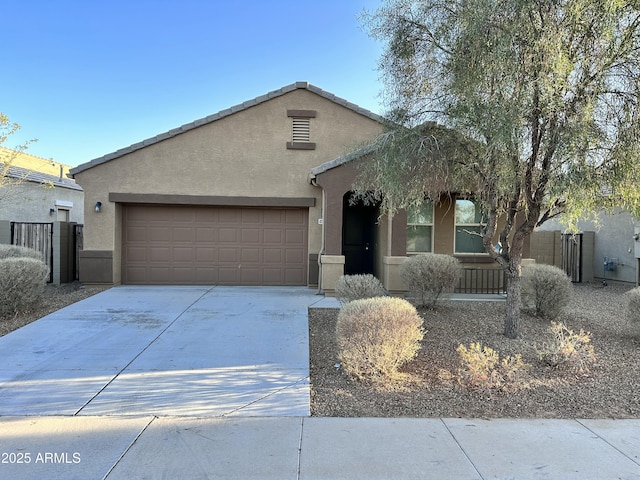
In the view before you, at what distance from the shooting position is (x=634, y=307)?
24.4 ft

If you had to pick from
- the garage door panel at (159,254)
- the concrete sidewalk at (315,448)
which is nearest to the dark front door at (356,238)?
the garage door panel at (159,254)

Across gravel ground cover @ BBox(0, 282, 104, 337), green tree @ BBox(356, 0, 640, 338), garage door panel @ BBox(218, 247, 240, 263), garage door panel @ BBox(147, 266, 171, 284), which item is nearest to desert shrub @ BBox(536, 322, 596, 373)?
green tree @ BBox(356, 0, 640, 338)

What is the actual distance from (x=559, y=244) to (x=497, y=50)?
11.7 meters

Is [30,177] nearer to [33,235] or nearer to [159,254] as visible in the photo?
[33,235]

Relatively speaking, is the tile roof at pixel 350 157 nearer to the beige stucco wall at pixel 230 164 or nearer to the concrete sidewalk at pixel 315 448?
the beige stucco wall at pixel 230 164

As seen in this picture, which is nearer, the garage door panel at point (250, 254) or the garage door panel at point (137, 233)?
the garage door panel at point (137, 233)

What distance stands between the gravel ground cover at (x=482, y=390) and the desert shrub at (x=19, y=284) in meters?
5.75

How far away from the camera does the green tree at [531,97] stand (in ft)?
17.3

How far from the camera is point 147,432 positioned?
408 centimetres

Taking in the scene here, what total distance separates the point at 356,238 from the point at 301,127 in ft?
13.0

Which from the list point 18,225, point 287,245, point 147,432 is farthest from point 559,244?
point 18,225

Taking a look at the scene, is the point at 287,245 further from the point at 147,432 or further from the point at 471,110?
the point at 147,432

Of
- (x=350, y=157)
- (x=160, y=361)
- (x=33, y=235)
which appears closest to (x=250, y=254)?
(x=350, y=157)

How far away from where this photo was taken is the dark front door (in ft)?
46.3
